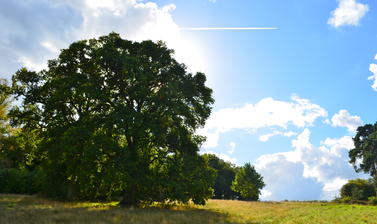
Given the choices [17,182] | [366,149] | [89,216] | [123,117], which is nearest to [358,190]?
[366,149]

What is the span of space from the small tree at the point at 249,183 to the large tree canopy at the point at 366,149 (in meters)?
29.5

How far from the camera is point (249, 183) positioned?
80.0 meters

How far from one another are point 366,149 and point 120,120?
8222 cm

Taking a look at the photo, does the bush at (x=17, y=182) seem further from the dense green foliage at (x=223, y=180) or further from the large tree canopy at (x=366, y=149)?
the large tree canopy at (x=366, y=149)

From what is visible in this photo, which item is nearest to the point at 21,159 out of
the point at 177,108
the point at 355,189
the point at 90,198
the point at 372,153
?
the point at 90,198

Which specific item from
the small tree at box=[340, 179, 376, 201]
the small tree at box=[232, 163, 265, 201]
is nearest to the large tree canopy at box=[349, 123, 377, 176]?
the small tree at box=[340, 179, 376, 201]

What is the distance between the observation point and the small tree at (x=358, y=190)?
71750 mm

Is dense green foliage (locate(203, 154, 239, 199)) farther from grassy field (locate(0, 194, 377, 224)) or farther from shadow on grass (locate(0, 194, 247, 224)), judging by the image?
shadow on grass (locate(0, 194, 247, 224))

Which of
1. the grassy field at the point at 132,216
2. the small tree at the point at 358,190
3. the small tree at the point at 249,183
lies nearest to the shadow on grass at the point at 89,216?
the grassy field at the point at 132,216

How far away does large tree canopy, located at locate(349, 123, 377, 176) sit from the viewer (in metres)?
81.4

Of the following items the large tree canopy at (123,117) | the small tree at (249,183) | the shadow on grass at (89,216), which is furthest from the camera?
the small tree at (249,183)

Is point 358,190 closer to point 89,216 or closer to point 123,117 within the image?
point 123,117

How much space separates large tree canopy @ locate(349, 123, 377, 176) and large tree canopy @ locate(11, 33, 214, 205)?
69084 millimetres

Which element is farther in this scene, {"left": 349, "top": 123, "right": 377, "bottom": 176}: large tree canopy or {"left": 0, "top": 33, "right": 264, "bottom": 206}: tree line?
{"left": 349, "top": 123, "right": 377, "bottom": 176}: large tree canopy
